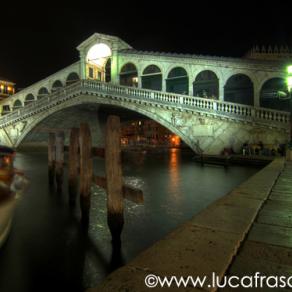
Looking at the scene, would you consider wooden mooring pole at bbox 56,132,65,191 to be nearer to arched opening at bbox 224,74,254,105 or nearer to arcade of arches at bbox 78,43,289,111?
arcade of arches at bbox 78,43,289,111

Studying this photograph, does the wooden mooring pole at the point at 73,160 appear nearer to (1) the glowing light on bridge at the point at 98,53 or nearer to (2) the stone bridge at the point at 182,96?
(2) the stone bridge at the point at 182,96

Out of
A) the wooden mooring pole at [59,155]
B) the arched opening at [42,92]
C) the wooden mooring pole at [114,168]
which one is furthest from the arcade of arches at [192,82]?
the wooden mooring pole at [114,168]

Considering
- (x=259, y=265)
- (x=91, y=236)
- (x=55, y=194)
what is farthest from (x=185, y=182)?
(x=259, y=265)

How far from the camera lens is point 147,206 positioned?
621 cm

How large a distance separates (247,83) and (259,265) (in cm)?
1719

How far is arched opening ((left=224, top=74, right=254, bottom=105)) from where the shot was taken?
1739 cm

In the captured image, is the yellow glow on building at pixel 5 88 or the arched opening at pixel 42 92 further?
the yellow glow on building at pixel 5 88

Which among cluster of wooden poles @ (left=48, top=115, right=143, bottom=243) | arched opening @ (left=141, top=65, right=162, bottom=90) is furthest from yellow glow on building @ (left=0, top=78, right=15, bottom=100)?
cluster of wooden poles @ (left=48, top=115, right=143, bottom=243)

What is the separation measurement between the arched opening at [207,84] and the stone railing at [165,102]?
3785 millimetres

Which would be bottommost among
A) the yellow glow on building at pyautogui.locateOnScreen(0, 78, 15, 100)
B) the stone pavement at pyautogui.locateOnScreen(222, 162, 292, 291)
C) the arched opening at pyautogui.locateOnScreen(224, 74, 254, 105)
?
the stone pavement at pyautogui.locateOnScreen(222, 162, 292, 291)

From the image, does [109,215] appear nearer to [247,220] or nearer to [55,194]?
[247,220]

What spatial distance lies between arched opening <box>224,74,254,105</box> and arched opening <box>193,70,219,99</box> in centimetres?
82

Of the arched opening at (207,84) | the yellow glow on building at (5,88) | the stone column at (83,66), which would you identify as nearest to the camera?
the arched opening at (207,84)

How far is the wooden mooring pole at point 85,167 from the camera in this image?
4874mm
